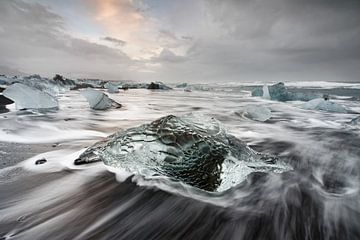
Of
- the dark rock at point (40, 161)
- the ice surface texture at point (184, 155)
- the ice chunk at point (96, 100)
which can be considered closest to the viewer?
the ice surface texture at point (184, 155)

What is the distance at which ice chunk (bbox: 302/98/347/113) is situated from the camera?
654 cm

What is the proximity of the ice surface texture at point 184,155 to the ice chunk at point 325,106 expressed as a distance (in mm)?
6054

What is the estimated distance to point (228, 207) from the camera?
132cm

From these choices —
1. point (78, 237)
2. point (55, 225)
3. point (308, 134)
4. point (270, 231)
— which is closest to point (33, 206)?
point (55, 225)

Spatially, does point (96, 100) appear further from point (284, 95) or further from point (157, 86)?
point (157, 86)

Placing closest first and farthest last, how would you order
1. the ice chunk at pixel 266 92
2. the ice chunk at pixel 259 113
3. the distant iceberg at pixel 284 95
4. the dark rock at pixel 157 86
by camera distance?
the ice chunk at pixel 259 113 < the distant iceberg at pixel 284 95 < the ice chunk at pixel 266 92 < the dark rock at pixel 157 86

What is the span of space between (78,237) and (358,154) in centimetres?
287

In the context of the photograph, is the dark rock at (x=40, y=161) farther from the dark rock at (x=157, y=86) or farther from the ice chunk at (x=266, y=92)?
the dark rock at (x=157, y=86)

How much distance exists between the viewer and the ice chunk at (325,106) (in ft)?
21.5

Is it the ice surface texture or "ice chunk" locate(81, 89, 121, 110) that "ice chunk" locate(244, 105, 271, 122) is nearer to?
the ice surface texture

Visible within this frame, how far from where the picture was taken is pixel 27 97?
5.09 metres

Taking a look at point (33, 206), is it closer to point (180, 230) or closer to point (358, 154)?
point (180, 230)

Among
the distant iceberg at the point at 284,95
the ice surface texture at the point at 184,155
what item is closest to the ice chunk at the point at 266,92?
the distant iceberg at the point at 284,95

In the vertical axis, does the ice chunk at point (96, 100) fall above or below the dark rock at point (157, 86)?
above
